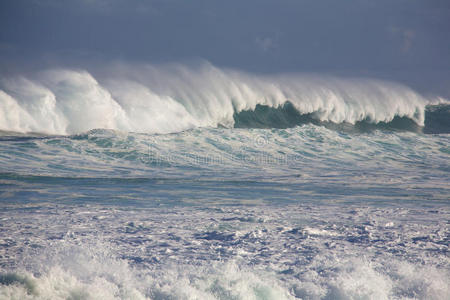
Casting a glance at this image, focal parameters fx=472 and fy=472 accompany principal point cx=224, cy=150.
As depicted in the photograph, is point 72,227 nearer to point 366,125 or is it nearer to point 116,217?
point 116,217

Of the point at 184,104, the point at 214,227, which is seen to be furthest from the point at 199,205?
the point at 184,104

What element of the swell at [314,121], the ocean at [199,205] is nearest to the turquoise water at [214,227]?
the ocean at [199,205]

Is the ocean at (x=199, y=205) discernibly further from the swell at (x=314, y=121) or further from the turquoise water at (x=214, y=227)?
the swell at (x=314, y=121)

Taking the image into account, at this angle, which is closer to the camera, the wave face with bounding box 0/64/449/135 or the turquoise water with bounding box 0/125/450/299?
the turquoise water with bounding box 0/125/450/299

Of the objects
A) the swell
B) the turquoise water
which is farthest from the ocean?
the swell

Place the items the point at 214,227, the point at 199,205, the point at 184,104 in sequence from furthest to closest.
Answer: the point at 184,104
the point at 199,205
the point at 214,227

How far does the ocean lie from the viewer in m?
3.03

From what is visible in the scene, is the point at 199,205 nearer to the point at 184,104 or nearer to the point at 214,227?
the point at 214,227

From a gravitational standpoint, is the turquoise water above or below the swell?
below

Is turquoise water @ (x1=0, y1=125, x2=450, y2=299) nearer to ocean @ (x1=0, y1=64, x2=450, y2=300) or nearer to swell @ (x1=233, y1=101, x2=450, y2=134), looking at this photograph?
ocean @ (x1=0, y1=64, x2=450, y2=300)

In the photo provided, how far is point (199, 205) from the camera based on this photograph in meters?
5.75

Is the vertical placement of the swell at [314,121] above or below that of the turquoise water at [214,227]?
above

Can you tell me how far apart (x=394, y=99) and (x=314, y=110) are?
501 cm

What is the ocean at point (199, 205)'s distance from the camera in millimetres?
3031
